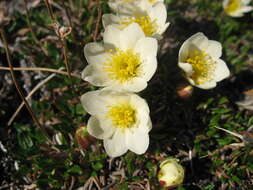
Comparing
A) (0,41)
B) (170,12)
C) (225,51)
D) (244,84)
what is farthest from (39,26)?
(244,84)

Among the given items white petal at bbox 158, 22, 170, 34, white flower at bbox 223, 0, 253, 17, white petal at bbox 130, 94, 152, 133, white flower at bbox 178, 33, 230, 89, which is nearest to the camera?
white petal at bbox 130, 94, 152, 133

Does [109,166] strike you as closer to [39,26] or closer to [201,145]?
[201,145]

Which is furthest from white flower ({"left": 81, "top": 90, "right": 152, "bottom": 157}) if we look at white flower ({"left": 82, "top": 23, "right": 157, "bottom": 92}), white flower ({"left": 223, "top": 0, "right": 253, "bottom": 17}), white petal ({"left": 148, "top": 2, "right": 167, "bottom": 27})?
white flower ({"left": 223, "top": 0, "right": 253, "bottom": 17})

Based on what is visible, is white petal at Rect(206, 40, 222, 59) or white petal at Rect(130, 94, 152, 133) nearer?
white petal at Rect(130, 94, 152, 133)

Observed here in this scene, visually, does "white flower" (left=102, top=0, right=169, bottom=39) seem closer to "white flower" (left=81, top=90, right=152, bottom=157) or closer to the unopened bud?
the unopened bud

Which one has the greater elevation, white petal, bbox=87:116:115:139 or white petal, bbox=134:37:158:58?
white petal, bbox=134:37:158:58

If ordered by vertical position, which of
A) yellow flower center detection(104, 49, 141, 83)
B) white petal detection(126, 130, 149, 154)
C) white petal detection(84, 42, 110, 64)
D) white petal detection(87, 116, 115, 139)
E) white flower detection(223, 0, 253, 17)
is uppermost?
white petal detection(84, 42, 110, 64)

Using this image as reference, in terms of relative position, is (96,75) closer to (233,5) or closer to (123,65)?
(123,65)

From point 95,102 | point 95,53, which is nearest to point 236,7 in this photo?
point 95,53

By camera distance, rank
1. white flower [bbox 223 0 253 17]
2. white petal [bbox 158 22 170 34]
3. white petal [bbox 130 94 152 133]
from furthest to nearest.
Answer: white flower [bbox 223 0 253 17], white petal [bbox 158 22 170 34], white petal [bbox 130 94 152 133]
